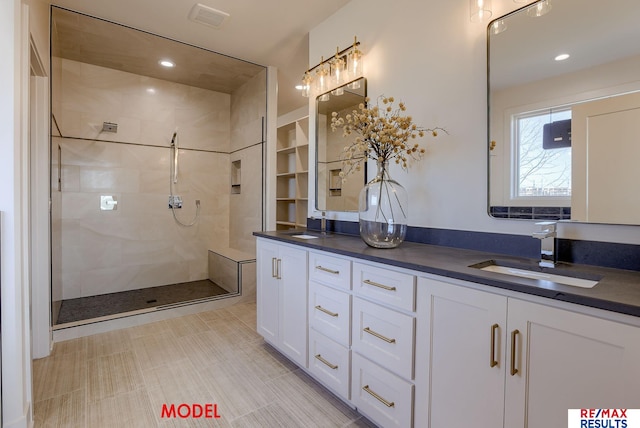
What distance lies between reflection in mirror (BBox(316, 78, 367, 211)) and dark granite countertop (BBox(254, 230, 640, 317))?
68 centimetres

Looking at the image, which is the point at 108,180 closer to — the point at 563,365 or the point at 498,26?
the point at 498,26

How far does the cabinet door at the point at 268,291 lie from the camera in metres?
2.25

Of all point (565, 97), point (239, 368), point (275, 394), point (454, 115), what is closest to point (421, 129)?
point (454, 115)

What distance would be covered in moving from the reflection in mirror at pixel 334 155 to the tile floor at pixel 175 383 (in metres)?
1.28

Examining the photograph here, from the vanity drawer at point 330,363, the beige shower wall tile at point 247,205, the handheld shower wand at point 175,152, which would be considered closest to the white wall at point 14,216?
the vanity drawer at point 330,363

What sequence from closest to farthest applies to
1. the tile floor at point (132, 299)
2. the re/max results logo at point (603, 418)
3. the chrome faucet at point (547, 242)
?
the re/max results logo at point (603, 418) < the chrome faucet at point (547, 242) < the tile floor at point (132, 299)

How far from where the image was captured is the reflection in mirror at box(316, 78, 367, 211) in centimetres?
240

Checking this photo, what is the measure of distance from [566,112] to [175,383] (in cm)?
257

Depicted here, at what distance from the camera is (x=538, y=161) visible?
56.3 inches

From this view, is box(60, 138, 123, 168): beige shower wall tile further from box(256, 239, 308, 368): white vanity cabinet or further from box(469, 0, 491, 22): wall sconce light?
box(469, 0, 491, 22): wall sconce light

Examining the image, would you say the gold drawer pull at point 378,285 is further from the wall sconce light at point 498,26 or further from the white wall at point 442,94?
the wall sconce light at point 498,26

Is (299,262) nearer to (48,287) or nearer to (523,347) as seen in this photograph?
(523,347)

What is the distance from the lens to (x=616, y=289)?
0.94 metres

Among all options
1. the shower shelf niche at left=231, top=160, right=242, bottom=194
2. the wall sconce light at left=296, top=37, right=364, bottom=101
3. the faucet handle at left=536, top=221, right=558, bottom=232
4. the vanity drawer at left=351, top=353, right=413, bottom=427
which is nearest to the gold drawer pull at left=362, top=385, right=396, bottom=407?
the vanity drawer at left=351, top=353, right=413, bottom=427
